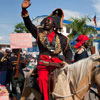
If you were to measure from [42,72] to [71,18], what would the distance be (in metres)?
11.6

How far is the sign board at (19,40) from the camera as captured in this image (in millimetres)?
5177

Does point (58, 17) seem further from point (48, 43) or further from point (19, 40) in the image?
point (19, 40)

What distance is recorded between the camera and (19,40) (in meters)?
5.27

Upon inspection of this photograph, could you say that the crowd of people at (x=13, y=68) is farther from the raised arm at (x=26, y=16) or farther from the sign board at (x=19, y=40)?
the raised arm at (x=26, y=16)

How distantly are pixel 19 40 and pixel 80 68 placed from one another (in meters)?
2.95

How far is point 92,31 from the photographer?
14180 mm

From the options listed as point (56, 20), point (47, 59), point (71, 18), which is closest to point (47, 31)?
point (56, 20)

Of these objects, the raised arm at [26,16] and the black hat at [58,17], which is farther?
the black hat at [58,17]

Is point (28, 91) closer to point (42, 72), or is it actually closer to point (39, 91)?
point (39, 91)

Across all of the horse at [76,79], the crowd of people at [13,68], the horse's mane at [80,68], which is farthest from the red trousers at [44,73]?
the crowd of people at [13,68]

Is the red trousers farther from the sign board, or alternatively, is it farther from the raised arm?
the sign board

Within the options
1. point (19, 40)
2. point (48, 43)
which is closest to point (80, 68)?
point (48, 43)

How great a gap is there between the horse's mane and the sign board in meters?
2.69

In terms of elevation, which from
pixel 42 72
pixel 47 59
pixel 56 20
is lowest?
pixel 42 72
